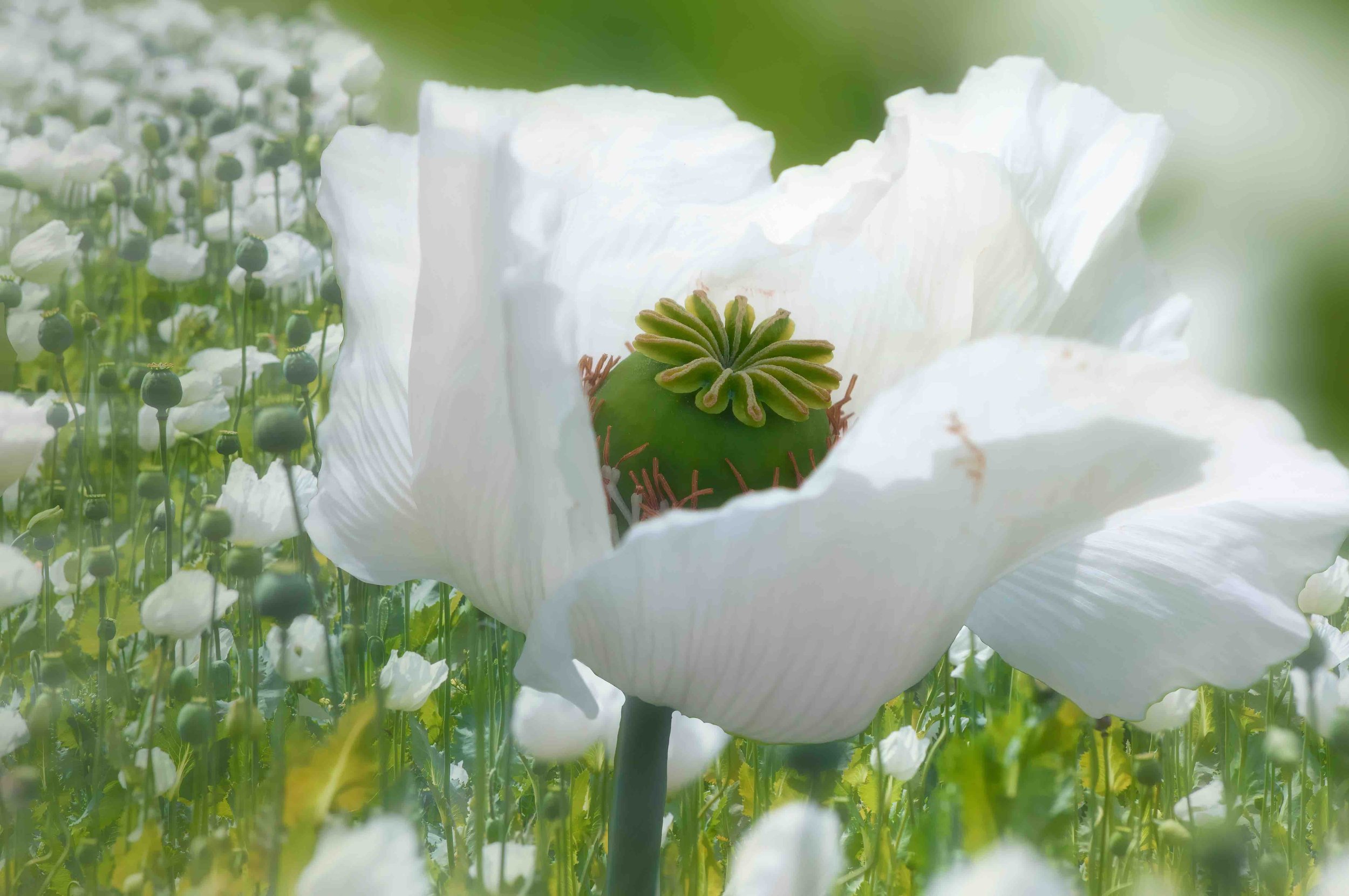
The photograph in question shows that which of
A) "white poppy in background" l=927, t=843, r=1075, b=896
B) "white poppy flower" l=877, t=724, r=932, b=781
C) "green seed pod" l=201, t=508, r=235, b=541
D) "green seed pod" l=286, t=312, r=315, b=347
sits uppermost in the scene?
"green seed pod" l=286, t=312, r=315, b=347

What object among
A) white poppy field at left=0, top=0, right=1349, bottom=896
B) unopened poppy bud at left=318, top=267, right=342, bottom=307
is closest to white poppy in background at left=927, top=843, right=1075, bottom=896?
white poppy field at left=0, top=0, right=1349, bottom=896

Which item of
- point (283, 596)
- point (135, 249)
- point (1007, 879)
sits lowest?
point (1007, 879)

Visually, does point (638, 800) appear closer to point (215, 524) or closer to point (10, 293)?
point (215, 524)

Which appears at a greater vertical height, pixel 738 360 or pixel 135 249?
pixel 135 249

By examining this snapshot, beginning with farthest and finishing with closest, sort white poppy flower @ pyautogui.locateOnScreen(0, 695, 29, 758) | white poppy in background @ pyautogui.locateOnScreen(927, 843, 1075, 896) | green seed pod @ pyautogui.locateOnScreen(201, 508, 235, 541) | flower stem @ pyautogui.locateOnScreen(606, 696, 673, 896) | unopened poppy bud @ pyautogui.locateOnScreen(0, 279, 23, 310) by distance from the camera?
unopened poppy bud @ pyautogui.locateOnScreen(0, 279, 23, 310)
green seed pod @ pyautogui.locateOnScreen(201, 508, 235, 541)
white poppy flower @ pyautogui.locateOnScreen(0, 695, 29, 758)
flower stem @ pyautogui.locateOnScreen(606, 696, 673, 896)
white poppy in background @ pyautogui.locateOnScreen(927, 843, 1075, 896)

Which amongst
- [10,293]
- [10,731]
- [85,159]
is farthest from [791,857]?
[85,159]

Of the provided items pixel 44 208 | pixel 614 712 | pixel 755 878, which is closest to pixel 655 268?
pixel 614 712

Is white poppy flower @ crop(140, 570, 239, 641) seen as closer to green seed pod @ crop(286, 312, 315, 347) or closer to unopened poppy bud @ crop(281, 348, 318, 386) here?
unopened poppy bud @ crop(281, 348, 318, 386)
